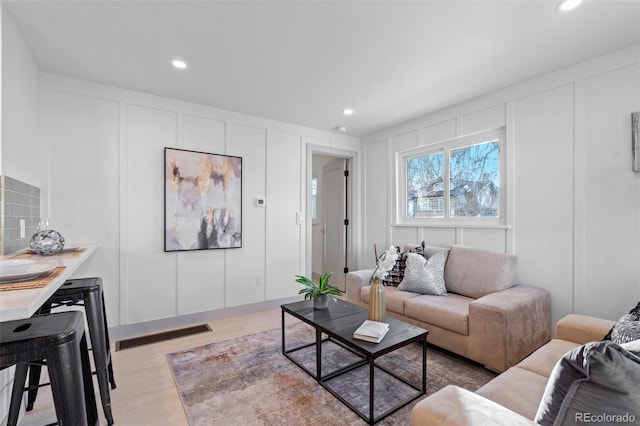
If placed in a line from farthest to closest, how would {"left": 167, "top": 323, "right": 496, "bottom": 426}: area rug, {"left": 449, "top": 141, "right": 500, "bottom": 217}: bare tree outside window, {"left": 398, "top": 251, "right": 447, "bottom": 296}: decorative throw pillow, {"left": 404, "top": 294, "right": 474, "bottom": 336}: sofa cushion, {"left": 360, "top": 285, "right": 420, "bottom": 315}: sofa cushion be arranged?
1. {"left": 449, "top": 141, "right": 500, "bottom": 217}: bare tree outside window
2. {"left": 398, "top": 251, "right": 447, "bottom": 296}: decorative throw pillow
3. {"left": 360, "top": 285, "right": 420, "bottom": 315}: sofa cushion
4. {"left": 404, "top": 294, "right": 474, "bottom": 336}: sofa cushion
5. {"left": 167, "top": 323, "right": 496, "bottom": 426}: area rug

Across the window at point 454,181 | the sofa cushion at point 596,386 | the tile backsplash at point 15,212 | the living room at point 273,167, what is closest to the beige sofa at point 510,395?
the sofa cushion at point 596,386

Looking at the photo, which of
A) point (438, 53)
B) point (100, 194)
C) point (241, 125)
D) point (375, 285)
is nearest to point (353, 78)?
point (438, 53)

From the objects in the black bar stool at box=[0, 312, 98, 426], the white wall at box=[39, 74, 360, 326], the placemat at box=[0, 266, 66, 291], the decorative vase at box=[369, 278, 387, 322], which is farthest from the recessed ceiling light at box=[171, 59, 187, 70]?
the decorative vase at box=[369, 278, 387, 322]

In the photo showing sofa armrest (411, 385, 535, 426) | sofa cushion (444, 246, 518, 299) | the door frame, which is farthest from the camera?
the door frame

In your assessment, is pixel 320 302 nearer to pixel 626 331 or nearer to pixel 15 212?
pixel 626 331

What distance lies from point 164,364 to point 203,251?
129 cm

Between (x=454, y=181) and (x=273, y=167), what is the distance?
2.32 metres

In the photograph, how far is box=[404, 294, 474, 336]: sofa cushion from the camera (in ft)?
7.75

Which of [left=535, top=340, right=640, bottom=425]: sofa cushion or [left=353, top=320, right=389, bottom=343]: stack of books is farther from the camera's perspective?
[left=353, top=320, right=389, bottom=343]: stack of books

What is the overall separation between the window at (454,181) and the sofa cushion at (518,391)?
2.04m

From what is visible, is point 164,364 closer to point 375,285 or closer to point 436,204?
point 375,285

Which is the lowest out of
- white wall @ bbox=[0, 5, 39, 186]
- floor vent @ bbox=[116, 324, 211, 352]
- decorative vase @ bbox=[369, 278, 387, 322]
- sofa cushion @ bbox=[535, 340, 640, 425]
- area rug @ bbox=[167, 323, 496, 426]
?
floor vent @ bbox=[116, 324, 211, 352]

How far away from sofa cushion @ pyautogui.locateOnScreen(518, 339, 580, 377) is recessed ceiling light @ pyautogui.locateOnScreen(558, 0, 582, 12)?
206 centimetres
